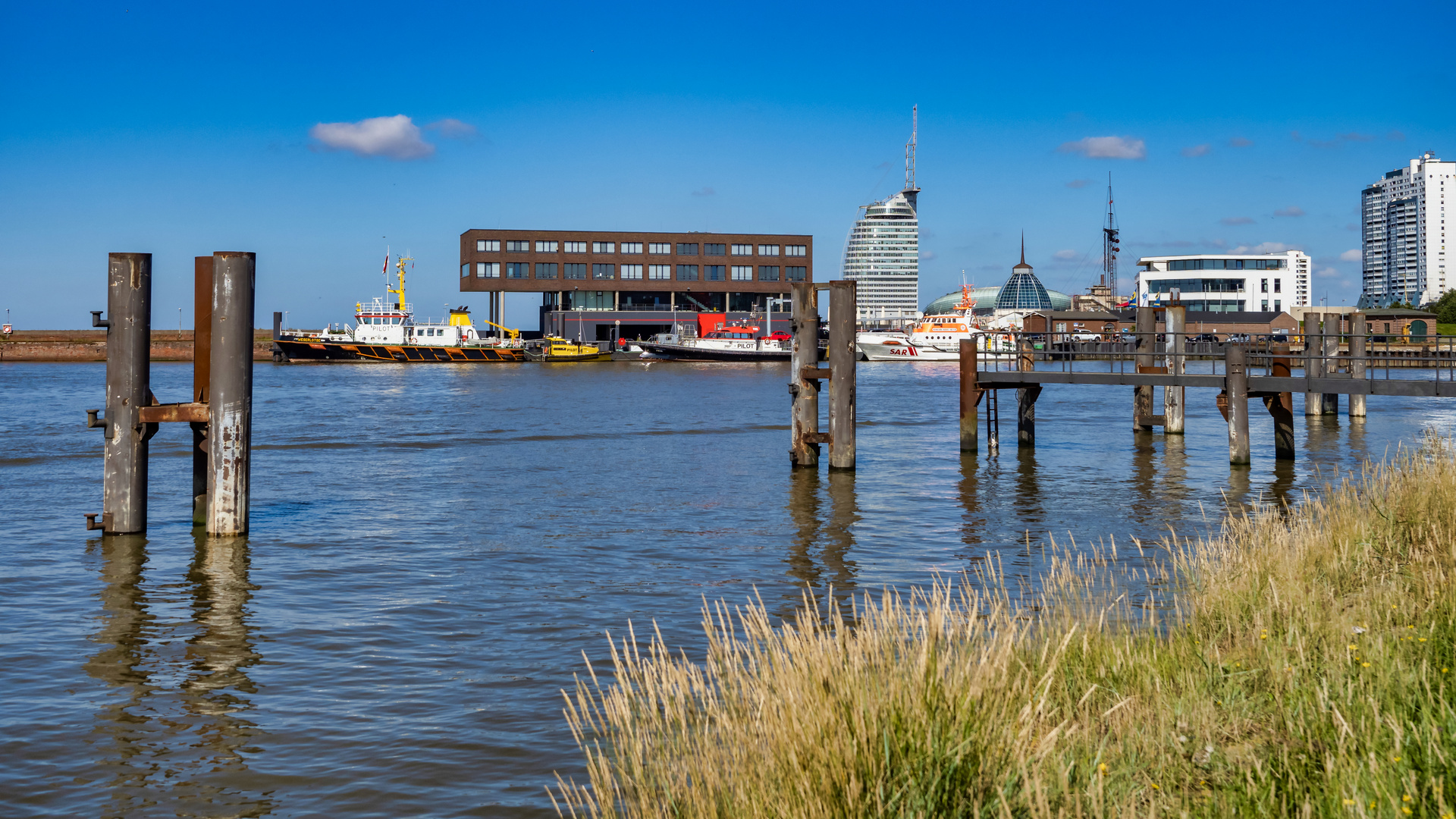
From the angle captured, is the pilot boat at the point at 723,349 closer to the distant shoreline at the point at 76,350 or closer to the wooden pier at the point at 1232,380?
the distant shoreline at the point at 76,350

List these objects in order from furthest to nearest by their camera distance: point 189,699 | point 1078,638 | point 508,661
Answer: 1. point 508,661
2. point 189,699
3. point 1078,638

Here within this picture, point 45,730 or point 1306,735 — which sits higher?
point 1306,735

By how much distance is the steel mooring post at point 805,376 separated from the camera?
18609 mm

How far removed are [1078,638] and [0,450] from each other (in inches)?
1017

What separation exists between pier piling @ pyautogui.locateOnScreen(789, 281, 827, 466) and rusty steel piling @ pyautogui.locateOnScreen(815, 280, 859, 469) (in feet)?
1.25

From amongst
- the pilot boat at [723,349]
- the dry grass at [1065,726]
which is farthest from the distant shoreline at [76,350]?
the dry grass at [1065,726]

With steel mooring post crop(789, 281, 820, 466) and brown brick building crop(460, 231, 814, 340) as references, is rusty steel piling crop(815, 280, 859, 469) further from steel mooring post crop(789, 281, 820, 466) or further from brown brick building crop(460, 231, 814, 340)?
brown brick building crop(460, 231, 814, 340)

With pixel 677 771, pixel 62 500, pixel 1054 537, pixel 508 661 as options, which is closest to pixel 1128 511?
pixel 1054 537

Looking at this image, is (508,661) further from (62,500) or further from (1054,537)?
(62,500)

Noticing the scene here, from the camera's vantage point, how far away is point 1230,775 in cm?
433

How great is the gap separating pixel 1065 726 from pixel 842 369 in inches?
536

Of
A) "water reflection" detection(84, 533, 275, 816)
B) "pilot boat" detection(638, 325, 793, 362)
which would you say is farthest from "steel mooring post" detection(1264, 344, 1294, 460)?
"pilot boat" detection(638, 325, 793, 362)

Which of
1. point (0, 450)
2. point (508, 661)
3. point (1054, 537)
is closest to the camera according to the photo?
point (508, 661)

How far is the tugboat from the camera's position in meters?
90.9
